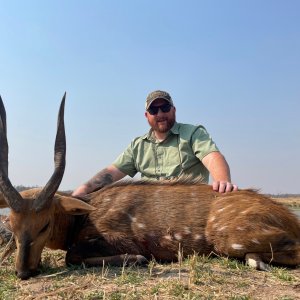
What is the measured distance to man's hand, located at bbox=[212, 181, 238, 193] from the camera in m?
5.56

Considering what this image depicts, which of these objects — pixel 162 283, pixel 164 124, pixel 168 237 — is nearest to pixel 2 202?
pixel 168 237

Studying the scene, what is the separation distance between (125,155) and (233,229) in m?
3.03

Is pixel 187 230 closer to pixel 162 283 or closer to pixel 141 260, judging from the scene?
pixel 141 260

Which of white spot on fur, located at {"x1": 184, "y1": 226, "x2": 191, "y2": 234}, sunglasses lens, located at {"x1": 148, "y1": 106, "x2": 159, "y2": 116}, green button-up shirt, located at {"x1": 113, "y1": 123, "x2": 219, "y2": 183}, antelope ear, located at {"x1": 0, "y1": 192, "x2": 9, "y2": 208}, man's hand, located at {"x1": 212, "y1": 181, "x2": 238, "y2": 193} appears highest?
sunglasses lens, located at {"x1": 148, "y1": 106, "x2": 159, "y2": 116}

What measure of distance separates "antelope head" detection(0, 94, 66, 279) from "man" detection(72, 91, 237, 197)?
5.47ft

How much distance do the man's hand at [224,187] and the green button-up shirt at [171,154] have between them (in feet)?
3.38

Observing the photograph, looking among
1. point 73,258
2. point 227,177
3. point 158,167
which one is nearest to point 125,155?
point 158,167

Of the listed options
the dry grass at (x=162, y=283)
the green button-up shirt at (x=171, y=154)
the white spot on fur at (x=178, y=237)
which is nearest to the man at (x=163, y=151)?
A: the green button-up shirt at (x=171, y=154)

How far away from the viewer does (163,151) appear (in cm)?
730

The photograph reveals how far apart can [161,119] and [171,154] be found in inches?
22.8

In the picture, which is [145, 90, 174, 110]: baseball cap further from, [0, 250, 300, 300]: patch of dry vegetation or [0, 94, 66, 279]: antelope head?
[0, 250, 300, 300]: patch of dry vegetation

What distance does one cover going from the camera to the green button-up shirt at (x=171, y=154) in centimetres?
699

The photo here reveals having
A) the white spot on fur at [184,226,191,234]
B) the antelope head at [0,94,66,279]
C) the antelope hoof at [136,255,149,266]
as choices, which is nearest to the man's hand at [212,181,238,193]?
the white spot on fur at [184,226,191,234]

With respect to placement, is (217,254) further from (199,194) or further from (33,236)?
(33,236)
